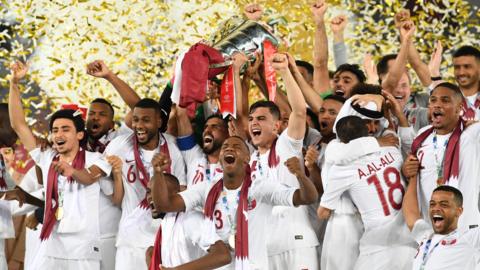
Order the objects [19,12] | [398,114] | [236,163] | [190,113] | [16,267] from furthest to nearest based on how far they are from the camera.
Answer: [19,12]
[16,267]
[190,113]
[398,114]
[236,163]

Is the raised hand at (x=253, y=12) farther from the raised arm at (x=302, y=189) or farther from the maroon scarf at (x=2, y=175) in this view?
the maroon scarf at (x=2, y=175)

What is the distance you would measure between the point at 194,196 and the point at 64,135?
1687 mm

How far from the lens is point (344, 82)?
9508mm

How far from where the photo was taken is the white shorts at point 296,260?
28.3 feet

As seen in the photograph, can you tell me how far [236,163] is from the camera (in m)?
7.95

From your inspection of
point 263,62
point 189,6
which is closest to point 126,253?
point 263,62

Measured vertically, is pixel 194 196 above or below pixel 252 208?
above

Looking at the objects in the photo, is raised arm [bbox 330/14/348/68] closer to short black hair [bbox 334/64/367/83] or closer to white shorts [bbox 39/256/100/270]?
short black hair [bbox 334/64/367/83]

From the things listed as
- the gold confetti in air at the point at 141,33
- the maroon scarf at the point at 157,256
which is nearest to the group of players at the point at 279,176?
the maroon scarf at the point at 157,256

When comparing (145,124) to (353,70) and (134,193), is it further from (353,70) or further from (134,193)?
(353,70)

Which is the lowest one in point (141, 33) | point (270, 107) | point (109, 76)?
point (270, 107)

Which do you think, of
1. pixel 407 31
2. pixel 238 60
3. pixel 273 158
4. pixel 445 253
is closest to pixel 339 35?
pixel 407 31

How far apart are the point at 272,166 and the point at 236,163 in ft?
2.56

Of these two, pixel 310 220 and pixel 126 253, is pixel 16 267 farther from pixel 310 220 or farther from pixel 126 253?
pixel 310 220
